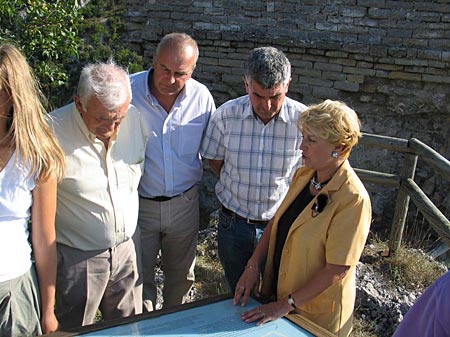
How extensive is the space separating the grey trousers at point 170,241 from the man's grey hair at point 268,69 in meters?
0.87

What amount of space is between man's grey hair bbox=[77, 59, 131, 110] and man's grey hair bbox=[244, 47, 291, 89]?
0.67 m

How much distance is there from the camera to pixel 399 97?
21.2 ft

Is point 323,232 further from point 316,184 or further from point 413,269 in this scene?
point 413,269

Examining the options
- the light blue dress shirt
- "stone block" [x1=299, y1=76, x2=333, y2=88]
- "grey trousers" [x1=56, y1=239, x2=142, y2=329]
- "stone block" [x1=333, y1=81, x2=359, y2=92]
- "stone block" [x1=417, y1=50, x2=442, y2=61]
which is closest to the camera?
"grey trousers" [x1=56, y1=239, x2=142, y2=329]

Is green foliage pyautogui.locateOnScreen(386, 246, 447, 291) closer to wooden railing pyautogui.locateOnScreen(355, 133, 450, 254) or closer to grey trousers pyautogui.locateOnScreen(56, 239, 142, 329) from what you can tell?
wooden railing pyautogui.locateOnScreen(355, 133, 450, 254)

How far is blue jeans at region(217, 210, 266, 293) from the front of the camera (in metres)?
2.95

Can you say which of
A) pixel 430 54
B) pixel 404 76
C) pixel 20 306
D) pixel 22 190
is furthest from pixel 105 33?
pixel 20 306

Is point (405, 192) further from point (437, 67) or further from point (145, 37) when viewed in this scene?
point (145, 37)

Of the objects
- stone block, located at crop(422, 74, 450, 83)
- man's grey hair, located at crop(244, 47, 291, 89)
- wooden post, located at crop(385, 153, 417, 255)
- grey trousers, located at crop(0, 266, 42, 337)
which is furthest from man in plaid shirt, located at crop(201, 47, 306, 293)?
stone block, located at crop(422, 74, 450, 83)

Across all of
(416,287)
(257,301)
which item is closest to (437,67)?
(416,287)

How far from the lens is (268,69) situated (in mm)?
2609

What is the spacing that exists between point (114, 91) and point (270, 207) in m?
1.12

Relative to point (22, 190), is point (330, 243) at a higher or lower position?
lower

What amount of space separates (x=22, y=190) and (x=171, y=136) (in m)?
1.05
